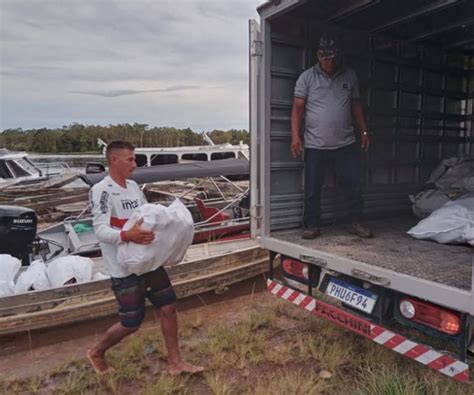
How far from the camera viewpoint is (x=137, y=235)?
257cm

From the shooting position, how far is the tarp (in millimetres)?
5855

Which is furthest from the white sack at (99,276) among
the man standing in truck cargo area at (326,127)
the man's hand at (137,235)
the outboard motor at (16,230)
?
the man standing in truck cargo area at (326,127)

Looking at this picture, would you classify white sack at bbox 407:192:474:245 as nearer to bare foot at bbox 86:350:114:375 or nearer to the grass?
the grass

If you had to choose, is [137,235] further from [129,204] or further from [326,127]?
[326,127]

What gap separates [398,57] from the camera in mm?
4516

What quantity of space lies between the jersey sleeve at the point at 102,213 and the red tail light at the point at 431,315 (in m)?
1.77

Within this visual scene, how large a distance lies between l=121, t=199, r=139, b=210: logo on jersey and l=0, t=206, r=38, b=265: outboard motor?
240 centimetres

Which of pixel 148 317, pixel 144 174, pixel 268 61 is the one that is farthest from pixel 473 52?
pixel 148 317

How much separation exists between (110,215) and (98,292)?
1.53m

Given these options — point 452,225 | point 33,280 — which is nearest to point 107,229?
point 33,280

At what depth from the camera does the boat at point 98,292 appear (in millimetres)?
3674

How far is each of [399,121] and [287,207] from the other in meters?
1.86

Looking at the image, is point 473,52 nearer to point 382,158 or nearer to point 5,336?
point 382,158

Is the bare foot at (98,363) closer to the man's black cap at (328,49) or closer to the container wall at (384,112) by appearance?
the container wall at (384,112)
